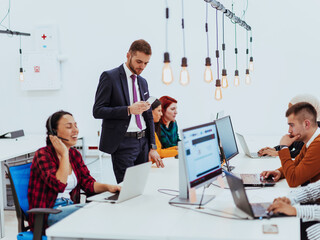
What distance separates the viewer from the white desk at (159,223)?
5.79ft

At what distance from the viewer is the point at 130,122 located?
10.7ft

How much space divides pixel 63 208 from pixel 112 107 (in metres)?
1.09

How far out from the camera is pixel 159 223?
1907mm

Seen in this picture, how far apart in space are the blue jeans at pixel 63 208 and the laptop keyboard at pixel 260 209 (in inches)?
41.8

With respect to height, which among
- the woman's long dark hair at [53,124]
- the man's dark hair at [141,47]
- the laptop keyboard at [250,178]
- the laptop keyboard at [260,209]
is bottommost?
the laptop keyboard at [260,209]

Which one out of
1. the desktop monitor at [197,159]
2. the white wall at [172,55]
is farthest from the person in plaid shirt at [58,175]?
the white wall at [172,55]

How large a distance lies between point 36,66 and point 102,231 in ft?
15.9

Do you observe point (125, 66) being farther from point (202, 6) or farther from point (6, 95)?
point (6, 95)

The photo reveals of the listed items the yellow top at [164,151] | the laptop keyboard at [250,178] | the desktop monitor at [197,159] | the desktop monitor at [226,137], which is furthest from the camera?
the yellow top at [164,151]

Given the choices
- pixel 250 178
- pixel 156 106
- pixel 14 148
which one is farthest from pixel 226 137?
pixel 14 148

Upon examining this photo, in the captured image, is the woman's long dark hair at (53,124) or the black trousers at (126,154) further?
the black trousers at (126,154)

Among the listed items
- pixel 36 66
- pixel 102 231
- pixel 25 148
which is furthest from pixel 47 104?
pixel 102 231

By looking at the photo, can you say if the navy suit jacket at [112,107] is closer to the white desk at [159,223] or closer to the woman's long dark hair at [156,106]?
the woman's long dark hair at [156,106]

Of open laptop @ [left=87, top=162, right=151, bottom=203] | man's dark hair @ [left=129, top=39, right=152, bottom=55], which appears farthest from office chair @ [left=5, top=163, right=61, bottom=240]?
man's dark hair @ [left=129, top=39, right=152, bottom=55]
